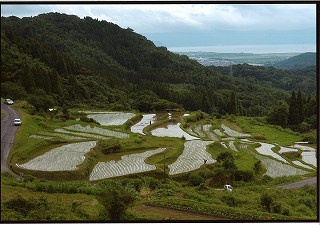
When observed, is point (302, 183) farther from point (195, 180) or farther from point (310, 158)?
point (195, 180)

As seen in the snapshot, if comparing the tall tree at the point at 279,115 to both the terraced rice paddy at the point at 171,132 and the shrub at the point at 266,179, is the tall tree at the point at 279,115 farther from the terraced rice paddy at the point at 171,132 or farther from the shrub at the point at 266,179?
the terraced rice paddy at the point at 171,132

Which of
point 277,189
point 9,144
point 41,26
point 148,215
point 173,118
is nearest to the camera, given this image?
point 148,215

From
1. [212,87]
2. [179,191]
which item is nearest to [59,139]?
[179,191]

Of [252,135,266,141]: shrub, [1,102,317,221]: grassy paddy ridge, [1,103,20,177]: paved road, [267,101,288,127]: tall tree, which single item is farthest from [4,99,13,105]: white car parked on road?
[267,101,288,127]: tall tree

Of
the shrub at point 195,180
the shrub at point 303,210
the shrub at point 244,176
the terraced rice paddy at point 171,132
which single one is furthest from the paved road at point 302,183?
the terraced rice paddy at point 171,132

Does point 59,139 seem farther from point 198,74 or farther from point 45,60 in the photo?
point 198,74

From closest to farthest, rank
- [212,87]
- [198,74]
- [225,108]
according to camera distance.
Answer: [225,108] → [212,87] → [198,74]
